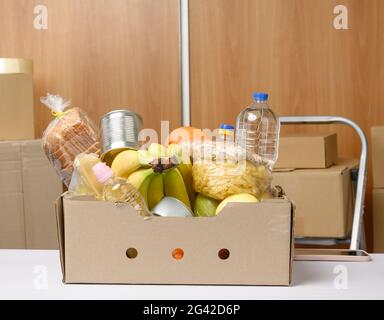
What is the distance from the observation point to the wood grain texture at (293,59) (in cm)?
288

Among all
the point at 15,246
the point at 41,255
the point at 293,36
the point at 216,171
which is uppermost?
the point at 293,36

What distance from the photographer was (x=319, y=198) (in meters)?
2.20

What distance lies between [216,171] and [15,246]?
4.94 feet

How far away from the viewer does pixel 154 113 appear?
117 inches

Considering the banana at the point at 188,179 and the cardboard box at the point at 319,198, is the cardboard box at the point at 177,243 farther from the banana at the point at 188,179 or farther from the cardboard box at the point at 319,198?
the cardboard box at the point at 319,198

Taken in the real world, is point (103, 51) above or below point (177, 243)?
above

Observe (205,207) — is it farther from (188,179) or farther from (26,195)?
(26,195)

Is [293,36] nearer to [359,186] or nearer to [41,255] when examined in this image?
[359,186]

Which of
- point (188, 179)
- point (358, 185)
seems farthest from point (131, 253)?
point (358, 185)

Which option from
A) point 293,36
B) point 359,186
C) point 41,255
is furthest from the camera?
point 293,36

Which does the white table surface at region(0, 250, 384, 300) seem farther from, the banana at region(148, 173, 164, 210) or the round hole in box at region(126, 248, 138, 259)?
the banana at region(148, 173, 164, 210)

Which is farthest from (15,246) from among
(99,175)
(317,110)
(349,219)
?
(99,175)

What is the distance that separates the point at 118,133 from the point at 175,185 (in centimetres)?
12

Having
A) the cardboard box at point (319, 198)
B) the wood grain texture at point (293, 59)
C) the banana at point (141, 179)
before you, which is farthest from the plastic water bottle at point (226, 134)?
the wood grain texture at point (293, 59)
